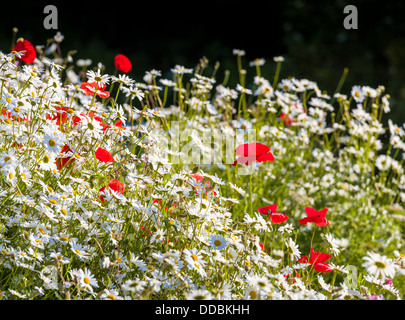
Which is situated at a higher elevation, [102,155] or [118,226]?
[102,155]

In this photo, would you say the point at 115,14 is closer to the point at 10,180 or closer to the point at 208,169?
the point at 208,169

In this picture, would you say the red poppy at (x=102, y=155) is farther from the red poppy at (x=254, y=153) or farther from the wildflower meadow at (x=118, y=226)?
the red poppy at (x=254, y=153)

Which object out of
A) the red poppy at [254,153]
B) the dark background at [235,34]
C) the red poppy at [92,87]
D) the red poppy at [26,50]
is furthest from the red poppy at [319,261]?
the dark background at [235,34]

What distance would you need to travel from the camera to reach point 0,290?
1.64 m

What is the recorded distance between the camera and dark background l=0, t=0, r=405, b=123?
7.60 m

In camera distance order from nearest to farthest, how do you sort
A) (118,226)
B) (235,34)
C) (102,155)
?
(118,226) < (102,155) < (235,34)

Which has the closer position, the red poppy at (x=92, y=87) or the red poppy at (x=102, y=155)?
the red poppy at (x=102, y=155)

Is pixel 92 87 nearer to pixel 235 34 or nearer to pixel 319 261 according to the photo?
pixel 319 261

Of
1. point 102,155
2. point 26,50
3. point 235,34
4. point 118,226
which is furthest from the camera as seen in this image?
point 235,34

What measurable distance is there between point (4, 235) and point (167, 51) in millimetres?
7264

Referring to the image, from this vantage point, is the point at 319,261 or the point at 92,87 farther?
the point at 92,87

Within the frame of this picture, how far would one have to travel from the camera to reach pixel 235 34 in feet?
29.5

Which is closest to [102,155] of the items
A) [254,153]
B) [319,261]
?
[254,153]

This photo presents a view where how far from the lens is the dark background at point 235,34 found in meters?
7.60
